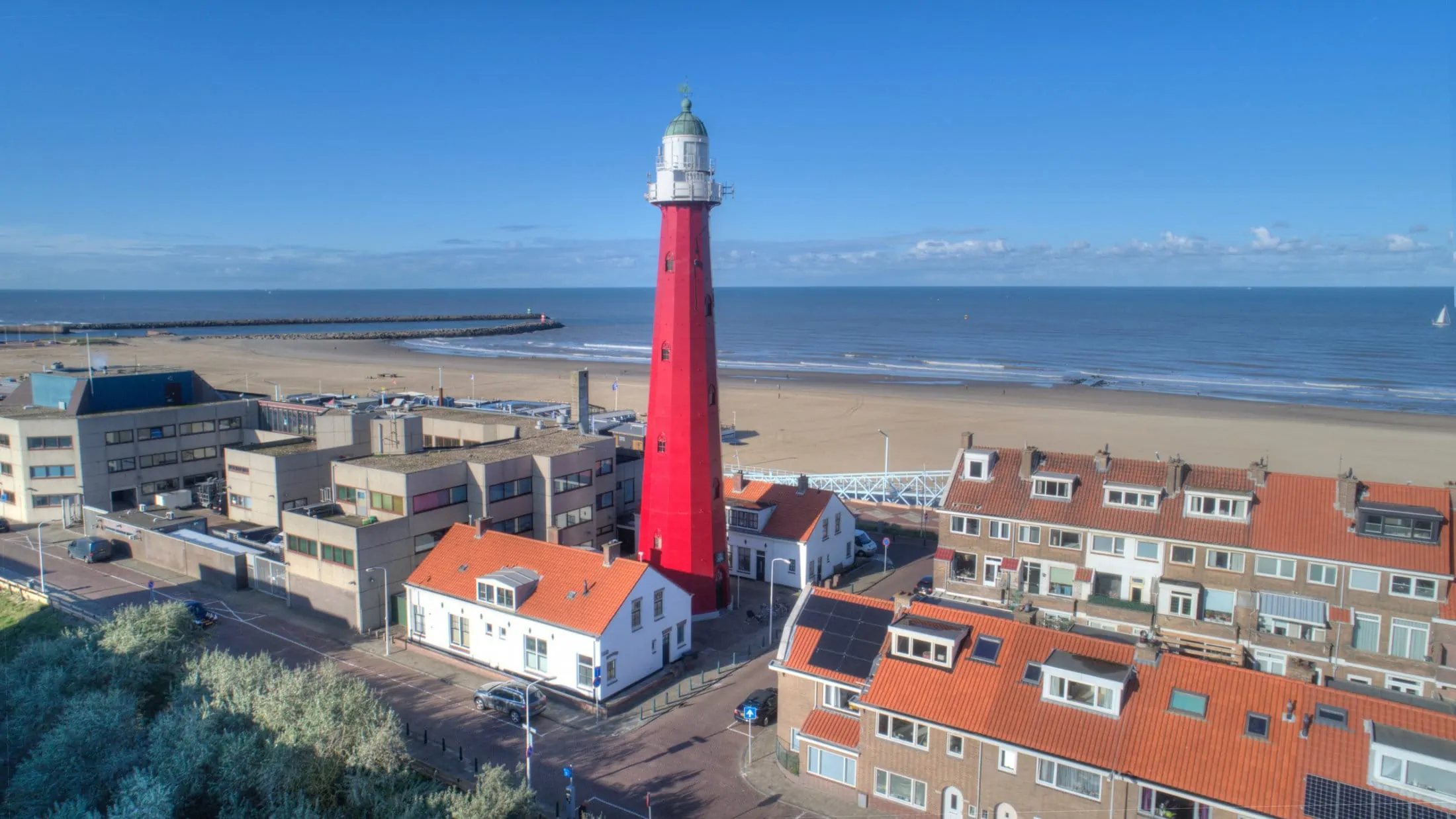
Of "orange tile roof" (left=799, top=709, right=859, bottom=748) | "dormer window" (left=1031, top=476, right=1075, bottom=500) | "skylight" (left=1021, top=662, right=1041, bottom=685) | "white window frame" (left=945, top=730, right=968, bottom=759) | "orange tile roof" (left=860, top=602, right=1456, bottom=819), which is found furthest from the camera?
"dormer window" (left=1031, top=476, right=1075, bottom=500)

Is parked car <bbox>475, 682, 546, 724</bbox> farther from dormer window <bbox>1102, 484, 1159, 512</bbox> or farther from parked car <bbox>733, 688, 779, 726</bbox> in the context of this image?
dormer window <bbox>1102, 484, 1159, 512</bbox>

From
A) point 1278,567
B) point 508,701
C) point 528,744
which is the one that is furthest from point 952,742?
point 1278,567

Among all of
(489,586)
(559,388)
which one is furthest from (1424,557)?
(559,388)

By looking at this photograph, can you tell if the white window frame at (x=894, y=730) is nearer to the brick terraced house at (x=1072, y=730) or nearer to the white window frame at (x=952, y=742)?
the brick terraced house at (x=1072, y=730)

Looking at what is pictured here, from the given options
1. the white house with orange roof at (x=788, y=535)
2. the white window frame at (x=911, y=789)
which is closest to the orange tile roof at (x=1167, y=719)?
the white window frame at (x=911, y=789)

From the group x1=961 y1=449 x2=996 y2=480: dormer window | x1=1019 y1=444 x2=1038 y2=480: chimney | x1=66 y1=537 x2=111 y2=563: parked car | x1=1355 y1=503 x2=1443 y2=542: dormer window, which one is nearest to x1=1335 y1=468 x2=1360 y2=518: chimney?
x1=1355 y1=503 x2=1443 y2=542: dormer window
